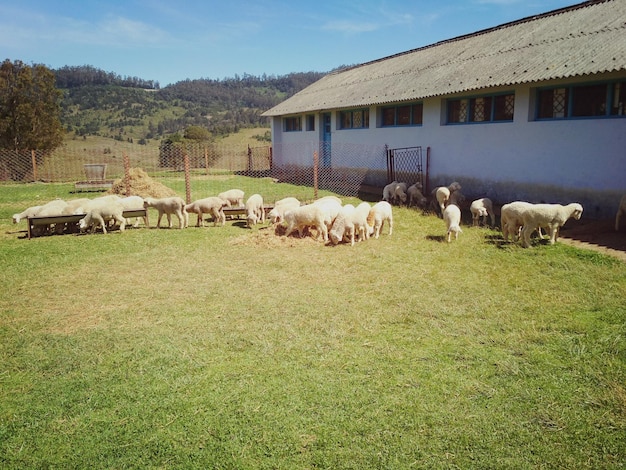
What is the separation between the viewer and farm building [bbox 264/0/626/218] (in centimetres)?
1081

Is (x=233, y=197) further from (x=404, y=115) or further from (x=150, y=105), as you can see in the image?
(x=150, y=105)

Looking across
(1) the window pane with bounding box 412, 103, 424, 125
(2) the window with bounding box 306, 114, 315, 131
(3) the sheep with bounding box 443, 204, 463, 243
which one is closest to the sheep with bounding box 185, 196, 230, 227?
(3) the sheep with bounding box 443, 204, 463, 243

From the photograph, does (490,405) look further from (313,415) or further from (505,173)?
(505,173)

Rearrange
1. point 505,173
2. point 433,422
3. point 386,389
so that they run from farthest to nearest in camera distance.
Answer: point 505,173
point 386,389
point 433,422

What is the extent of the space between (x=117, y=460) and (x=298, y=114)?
24665 mm

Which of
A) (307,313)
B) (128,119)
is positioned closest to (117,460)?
(307,313)

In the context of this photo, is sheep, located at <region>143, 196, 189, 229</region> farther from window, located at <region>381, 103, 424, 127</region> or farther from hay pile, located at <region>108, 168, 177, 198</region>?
window, located at <region>381, 103, 424, 127</region>

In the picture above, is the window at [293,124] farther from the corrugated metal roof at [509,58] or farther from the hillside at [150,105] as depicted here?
the hillside at [150,105]

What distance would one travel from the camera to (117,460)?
3.26 metres

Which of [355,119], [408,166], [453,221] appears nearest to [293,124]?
[355,119]

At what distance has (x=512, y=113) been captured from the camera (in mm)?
13242

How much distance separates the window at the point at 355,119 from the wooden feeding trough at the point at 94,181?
1160 centimetres

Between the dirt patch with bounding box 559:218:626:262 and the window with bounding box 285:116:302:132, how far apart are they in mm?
18751

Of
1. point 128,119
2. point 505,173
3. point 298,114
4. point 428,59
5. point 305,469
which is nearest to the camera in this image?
point 305,469
